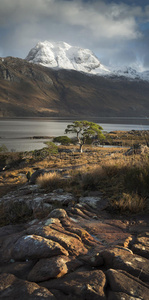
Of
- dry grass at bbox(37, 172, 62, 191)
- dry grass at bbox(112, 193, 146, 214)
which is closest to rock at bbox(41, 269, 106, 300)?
dry grass at bbox(112, 193, 146, 214)

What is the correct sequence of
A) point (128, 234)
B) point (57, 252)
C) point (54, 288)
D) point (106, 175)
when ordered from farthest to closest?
point (106, 175) < point (128, 234) < point (57, 252) < point (54, 288)

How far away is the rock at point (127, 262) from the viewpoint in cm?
292

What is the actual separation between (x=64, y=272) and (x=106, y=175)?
545cm

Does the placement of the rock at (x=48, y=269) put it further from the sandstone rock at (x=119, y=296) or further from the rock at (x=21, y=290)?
the sandstone rock at (x=119, y=296)

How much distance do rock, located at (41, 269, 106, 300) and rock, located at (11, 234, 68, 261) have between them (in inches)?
18.4

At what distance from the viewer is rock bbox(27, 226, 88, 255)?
3533 millimetres

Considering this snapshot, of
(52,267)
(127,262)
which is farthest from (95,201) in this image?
(52,267)

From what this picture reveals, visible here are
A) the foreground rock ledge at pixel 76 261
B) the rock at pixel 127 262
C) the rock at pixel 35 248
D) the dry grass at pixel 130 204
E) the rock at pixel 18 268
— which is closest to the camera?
the foreground rock ledge at pixel 76 261

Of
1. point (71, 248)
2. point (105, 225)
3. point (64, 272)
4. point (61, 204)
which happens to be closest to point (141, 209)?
point (105, 225)

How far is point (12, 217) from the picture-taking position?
6.17 m

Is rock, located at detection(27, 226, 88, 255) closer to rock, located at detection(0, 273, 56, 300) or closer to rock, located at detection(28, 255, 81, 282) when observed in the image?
rock, located at detection(28, 255, 81, 282)

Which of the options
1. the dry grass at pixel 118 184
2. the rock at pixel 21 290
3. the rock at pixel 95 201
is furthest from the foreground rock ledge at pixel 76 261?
the rock at pixel 95 201

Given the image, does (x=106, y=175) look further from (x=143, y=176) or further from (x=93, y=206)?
(x=93, y=206)

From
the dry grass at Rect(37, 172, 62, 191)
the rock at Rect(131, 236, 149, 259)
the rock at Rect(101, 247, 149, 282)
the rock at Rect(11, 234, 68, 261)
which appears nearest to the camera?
the rock at Rect(101, 247, 149, 282)
